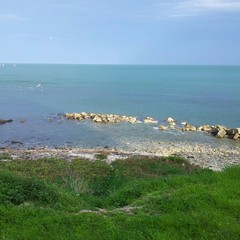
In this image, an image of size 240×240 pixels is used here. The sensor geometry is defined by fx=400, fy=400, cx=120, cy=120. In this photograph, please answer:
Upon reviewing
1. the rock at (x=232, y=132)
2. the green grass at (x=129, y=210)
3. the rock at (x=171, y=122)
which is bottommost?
the rock at (x=171, y=122)

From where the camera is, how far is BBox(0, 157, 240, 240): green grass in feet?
37.0

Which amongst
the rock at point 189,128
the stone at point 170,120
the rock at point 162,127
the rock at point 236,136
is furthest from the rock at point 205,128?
the stone at point 170,120

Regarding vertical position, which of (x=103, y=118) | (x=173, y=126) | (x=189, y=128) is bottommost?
(x=173, y=126)

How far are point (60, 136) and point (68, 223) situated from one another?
116 feet

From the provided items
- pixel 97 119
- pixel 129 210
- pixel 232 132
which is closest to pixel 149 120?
pixel 97 119

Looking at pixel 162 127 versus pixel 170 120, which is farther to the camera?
pixel 170 120

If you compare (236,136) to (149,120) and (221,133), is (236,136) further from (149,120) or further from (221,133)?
(149,120)

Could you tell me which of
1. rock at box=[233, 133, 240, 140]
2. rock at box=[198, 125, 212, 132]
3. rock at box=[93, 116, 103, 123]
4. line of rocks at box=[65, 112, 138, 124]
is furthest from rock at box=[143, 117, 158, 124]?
rock at box=[233, 133, 240, 140]

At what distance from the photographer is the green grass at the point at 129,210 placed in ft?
37.0

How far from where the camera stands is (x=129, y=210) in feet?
43.5

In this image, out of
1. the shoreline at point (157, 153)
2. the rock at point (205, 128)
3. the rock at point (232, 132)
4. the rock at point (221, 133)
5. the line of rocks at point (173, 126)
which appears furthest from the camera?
the rock at point (205, 128)

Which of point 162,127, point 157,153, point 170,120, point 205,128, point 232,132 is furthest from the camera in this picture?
point 170,120

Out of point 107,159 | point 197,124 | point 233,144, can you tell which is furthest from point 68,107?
point 107,159

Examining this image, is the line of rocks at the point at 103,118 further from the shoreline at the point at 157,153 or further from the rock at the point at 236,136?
the shoreline at the point at 157,153
